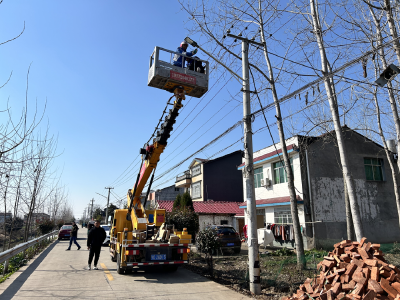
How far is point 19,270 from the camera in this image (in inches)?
395

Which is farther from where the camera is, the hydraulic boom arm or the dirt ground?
the hydraulic boom arm

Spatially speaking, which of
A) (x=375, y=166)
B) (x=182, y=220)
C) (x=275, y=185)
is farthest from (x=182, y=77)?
(x=375, y=166)

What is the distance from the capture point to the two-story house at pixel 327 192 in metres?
17.6

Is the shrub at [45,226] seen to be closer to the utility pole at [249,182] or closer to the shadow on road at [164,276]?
the shadow on road at [164,276]

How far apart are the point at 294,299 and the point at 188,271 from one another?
5.58 metres

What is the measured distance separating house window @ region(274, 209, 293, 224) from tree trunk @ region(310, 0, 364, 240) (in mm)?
10996

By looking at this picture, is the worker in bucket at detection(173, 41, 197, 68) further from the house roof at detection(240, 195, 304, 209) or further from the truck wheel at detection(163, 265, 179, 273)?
the house roof at detection(240, 195, 304, 209)

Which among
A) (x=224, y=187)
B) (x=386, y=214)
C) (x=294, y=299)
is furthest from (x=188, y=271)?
(x=224, y=187)

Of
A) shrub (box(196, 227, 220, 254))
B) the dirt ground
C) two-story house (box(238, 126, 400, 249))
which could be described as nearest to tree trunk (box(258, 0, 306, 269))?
the dirt ground

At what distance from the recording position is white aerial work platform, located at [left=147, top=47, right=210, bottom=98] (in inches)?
346

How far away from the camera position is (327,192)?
719 inches

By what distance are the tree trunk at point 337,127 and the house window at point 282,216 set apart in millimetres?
10996

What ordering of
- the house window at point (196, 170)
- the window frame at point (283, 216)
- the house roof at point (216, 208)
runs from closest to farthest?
1. the window frame at point (283, 216)
2. the house roof at point (216, 208)
3. the house window at point (196, 170)

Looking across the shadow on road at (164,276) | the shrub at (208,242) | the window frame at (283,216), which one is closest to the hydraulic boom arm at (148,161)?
the shadow on road at (164,276)
